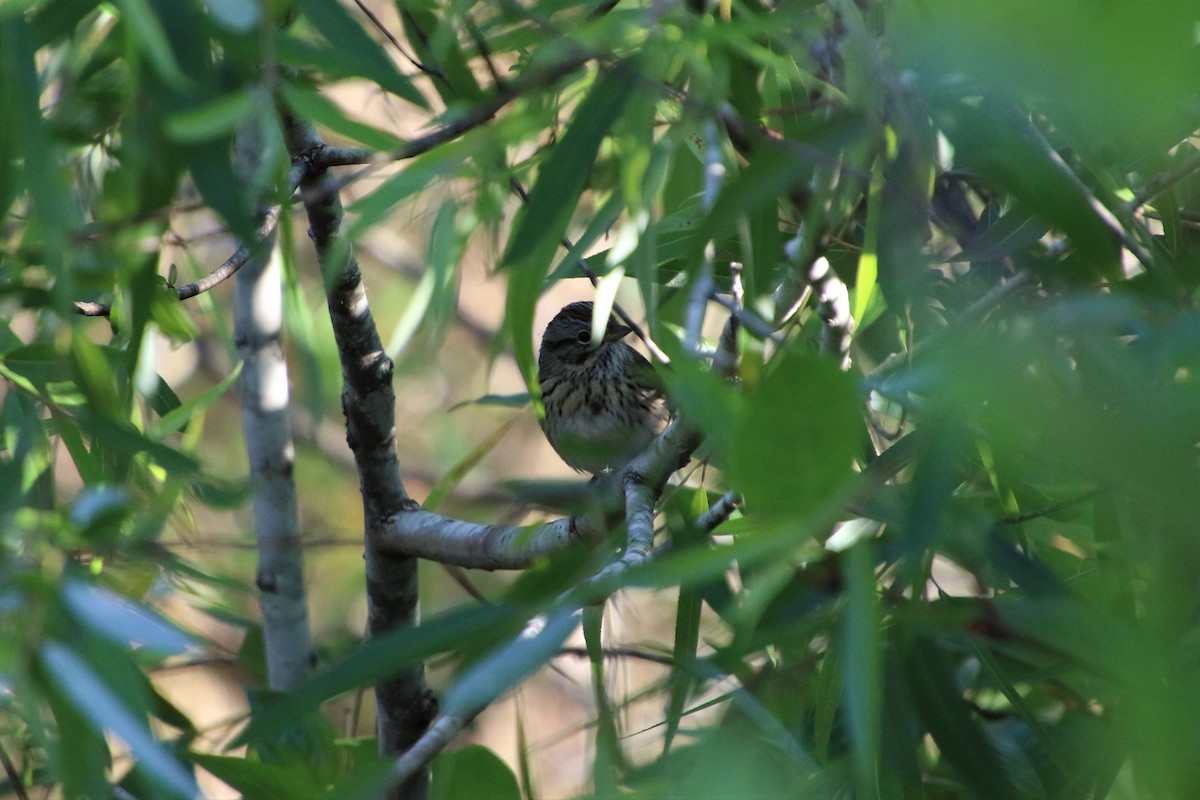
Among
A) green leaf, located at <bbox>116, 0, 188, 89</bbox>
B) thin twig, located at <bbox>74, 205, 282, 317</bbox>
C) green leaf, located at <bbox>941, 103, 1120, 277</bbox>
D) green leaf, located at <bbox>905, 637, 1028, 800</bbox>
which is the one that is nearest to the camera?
green leaf, located at <bbox>116, 0, 188, 89</bbox>

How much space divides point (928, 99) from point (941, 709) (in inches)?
32.1

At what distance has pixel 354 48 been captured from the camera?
1.29 meters

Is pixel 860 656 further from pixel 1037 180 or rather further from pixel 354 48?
pixel 354 48

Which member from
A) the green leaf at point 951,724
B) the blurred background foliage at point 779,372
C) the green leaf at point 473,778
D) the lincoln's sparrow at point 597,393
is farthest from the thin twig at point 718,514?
the lincoln's sparrow at point 597,393

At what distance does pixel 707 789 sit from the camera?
1.17 metres

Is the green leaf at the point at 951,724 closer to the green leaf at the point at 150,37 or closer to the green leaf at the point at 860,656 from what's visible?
the green leaf at the point at 860,656

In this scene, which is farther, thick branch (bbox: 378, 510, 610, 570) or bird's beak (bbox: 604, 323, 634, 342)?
bird's beak (bbox: 604, 323, 634, 342)

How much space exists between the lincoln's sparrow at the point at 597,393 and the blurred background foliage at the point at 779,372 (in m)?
1.32

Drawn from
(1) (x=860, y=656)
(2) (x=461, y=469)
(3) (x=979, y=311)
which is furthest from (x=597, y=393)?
(1) (x=860, y=656)

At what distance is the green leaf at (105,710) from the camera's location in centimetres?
113

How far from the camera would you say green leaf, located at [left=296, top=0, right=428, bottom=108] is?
1261mm

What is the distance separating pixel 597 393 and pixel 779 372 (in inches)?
102

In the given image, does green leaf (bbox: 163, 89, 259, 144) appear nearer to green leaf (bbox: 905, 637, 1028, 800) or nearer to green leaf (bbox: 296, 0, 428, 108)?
green leaf (bbox: 296, 0, 428, 108)

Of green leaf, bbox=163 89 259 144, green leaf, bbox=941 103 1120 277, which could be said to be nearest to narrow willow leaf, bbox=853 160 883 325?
green leaf, bbox=941 103 1120 277
